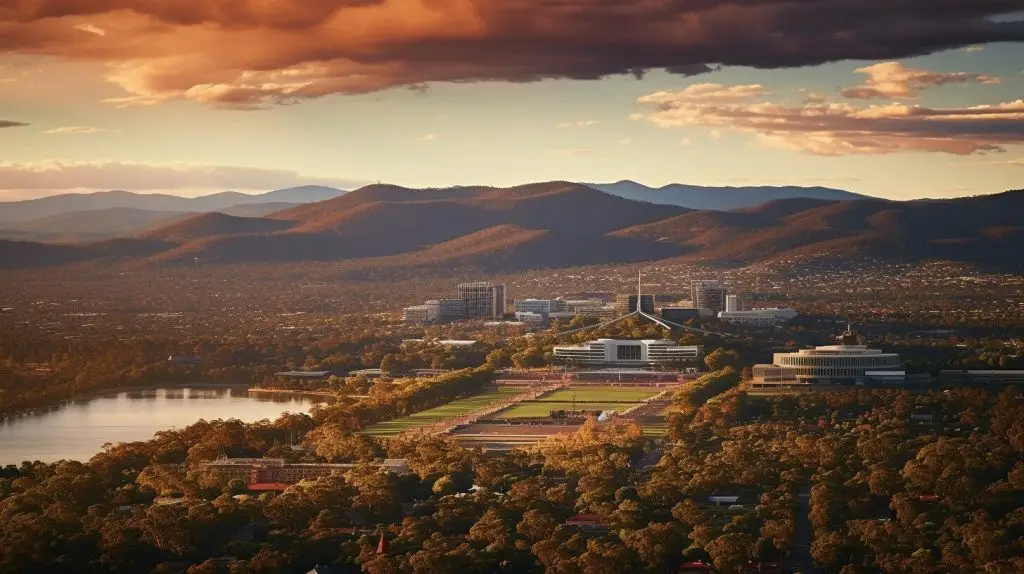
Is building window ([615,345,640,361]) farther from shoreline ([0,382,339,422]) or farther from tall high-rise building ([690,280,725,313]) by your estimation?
tall high-rise building ([690,280,725,313])

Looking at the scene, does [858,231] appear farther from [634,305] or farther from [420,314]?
[634,305]

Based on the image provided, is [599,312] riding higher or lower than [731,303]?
lower

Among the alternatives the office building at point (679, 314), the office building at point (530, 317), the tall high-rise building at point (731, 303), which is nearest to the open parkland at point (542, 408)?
the office building at point (679, 314)

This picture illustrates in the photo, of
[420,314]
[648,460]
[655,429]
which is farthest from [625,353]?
[648,460]

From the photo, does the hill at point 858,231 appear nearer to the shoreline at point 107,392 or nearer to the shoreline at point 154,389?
the shoreline at point 107,392

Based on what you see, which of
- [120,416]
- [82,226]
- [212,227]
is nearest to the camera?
[120,416]

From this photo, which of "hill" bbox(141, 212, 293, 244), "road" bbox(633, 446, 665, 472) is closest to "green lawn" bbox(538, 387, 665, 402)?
"road" bbox(633, 446, 665, 472)

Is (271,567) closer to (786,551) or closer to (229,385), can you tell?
(786,551)
